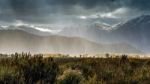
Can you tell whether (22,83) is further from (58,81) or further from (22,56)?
(22,56)

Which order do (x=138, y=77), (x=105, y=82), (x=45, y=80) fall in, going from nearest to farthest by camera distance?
(x=45, y=80)
(x=105, y=82)
(x=138, y=77)

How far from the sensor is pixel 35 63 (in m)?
19.7

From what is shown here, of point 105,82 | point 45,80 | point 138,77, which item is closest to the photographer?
point 45,80

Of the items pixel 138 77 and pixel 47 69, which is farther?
pixel 138 77

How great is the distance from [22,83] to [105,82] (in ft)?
14.3

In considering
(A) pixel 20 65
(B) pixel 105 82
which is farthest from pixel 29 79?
(B) pixel 105 82

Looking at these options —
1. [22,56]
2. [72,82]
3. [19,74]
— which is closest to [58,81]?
[72,82]

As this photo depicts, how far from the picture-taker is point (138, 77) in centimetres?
2098

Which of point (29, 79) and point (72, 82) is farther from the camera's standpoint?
point (72, 82)

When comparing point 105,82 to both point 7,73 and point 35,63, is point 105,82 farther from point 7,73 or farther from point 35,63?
point 7,73

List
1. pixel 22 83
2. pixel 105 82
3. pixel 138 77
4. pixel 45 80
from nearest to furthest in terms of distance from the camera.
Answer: pixel 22 83 → pixel 45 80 → pixel 105 82 → pixel 138 77


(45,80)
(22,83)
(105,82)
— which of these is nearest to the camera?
(22,83)

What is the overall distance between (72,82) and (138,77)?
4.12m

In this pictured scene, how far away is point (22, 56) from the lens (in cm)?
2162
